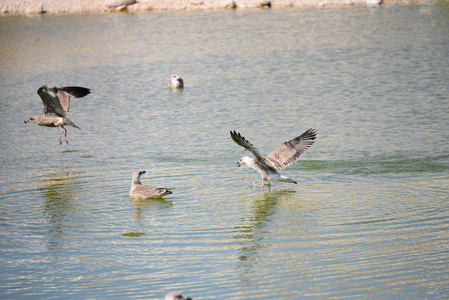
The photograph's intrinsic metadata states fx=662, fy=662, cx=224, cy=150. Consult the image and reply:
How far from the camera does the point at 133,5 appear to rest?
128 feet

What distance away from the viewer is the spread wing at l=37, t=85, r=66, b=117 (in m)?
13.5

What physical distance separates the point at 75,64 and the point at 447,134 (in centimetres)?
1643

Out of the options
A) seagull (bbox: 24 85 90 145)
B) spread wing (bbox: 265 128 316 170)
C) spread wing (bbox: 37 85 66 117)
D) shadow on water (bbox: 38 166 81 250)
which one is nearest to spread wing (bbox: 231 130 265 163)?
spread wing (bbox: 265 128 316 170)

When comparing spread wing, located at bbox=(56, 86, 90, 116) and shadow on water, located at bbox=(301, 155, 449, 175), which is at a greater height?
spread wing, located at bbox=(56, 86, 90, 116)

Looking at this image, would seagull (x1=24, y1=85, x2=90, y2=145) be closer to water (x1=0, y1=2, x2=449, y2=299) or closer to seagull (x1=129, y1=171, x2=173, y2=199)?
water (x1=0, y1=2, x2=449, y2=299)

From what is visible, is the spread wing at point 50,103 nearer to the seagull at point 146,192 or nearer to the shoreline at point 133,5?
the seagull at point 146,192

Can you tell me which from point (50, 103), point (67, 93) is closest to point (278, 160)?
point (67, 93)

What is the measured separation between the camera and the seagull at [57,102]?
13680mm

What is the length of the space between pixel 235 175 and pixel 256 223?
8.36 ft

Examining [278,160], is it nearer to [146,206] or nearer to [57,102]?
[146,206]

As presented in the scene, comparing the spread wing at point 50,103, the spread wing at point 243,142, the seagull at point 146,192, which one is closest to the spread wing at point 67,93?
the spread wing at point 50,103

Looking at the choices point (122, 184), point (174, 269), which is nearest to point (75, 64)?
point (122, 184)

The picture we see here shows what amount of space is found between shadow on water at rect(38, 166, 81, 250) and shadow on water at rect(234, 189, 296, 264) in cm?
243

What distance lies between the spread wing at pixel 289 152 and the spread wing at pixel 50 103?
16.6ft
